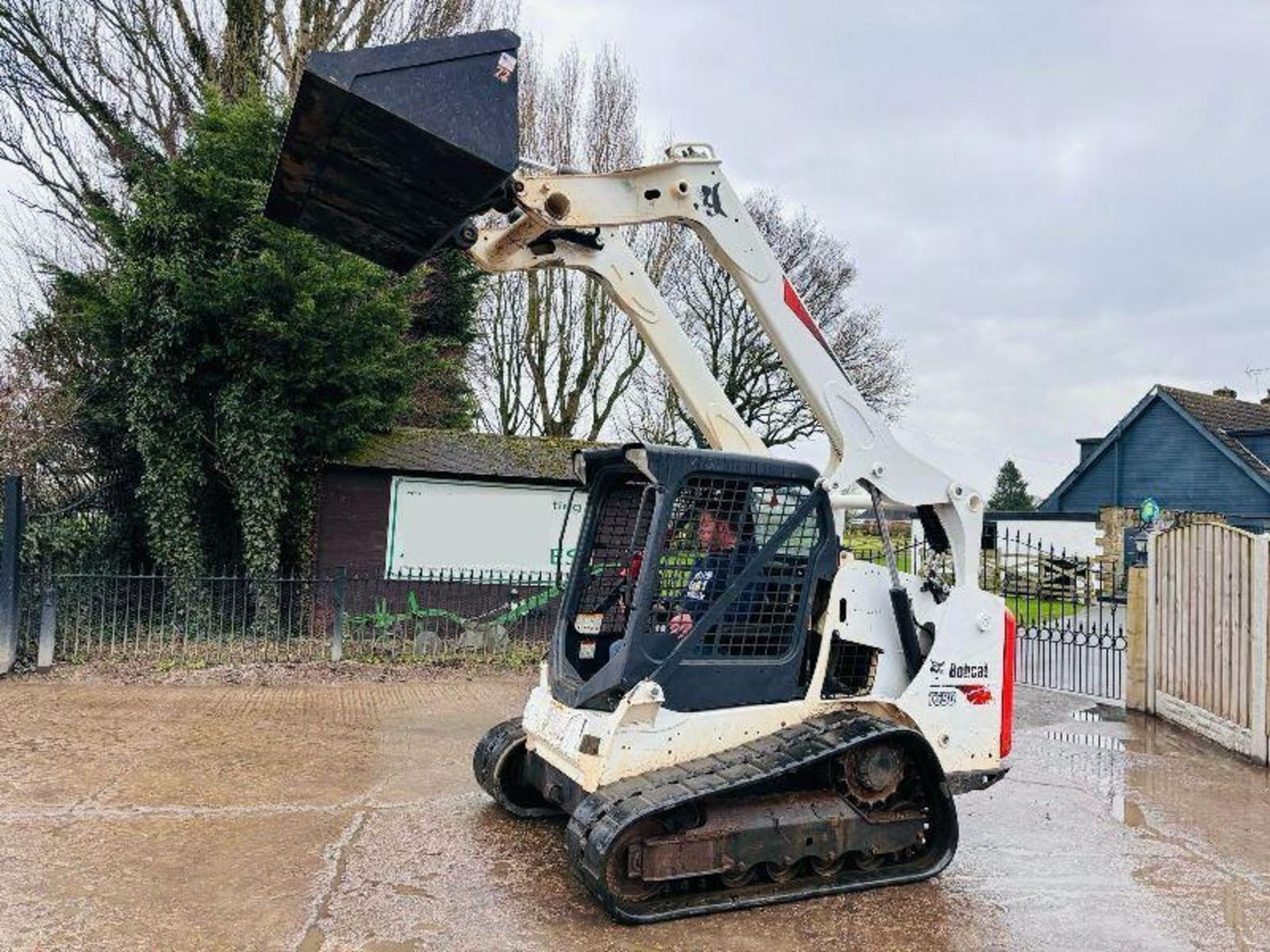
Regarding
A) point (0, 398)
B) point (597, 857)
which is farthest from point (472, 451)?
point (597, 857)

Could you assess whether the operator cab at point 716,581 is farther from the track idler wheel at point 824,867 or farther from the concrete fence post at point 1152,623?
the concrete fence post at point 1152,623

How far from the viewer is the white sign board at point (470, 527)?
12.5m

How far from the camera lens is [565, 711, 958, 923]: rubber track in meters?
4.11

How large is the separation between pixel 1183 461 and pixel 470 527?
82.8 ft

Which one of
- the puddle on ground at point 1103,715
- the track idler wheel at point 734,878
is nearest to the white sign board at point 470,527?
the puddle on ground at point 1103,715

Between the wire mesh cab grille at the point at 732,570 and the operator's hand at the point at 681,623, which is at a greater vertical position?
the wire mesh cab grille at the point at 732,570

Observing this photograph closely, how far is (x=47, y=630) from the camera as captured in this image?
31.3 feet

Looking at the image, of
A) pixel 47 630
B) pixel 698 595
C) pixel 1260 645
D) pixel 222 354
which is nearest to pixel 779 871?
pixel 698 595

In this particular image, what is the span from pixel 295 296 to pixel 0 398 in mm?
3801

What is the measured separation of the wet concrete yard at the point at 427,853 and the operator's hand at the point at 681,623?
1.31 meters

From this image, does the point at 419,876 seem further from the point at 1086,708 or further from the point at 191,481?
the point at 191,481

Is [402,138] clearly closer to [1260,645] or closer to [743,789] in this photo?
[743,789]

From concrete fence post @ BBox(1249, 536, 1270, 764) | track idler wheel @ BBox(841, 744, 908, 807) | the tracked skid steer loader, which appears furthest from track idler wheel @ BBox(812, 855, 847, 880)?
concrete fence post @ BBox(1249, 536, 1270, 764)

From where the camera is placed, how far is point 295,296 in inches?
453
